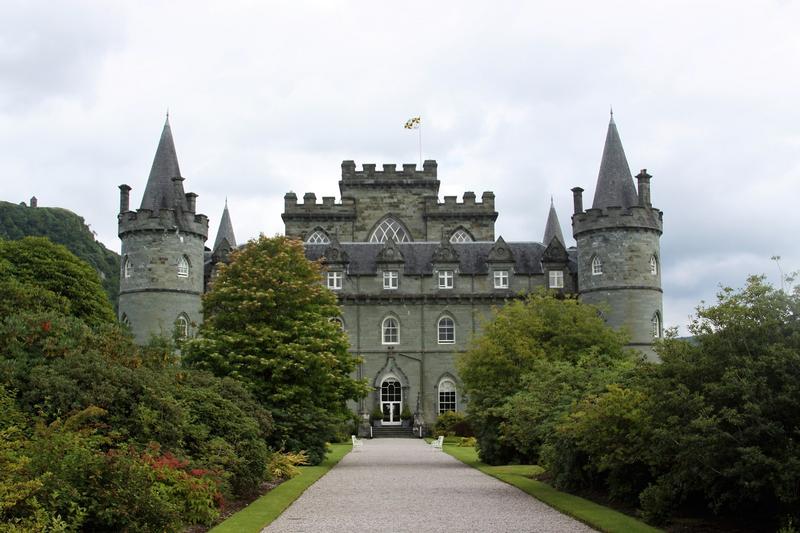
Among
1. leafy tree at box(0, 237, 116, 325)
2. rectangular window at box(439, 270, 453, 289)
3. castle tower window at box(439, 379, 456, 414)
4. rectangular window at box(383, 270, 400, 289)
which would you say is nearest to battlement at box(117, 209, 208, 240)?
rectangular window at box(383, 270, 400, 289)

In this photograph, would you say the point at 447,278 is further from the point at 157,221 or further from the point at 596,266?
the point at 157,221

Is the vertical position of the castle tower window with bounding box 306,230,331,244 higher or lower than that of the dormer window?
higher

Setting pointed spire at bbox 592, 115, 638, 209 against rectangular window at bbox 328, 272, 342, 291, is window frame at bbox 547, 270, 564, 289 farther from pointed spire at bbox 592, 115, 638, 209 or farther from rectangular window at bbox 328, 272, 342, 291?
rectangular window at bbox 328, 272, 342, 291

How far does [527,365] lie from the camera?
3581 cm

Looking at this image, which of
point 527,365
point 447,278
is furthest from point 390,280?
point 527,365

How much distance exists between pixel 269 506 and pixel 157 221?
34957 millimetres

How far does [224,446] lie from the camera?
2095 centimetres

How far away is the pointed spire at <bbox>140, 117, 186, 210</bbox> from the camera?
174ft

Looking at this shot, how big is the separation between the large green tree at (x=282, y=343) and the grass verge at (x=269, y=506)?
2387mm

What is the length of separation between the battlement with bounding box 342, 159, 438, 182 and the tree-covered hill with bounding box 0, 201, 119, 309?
34.6 m

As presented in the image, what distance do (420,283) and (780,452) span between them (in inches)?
1746

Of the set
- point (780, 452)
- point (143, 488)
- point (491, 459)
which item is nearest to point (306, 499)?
point (143, 488)

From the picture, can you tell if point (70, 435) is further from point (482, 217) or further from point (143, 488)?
point (482, 217)

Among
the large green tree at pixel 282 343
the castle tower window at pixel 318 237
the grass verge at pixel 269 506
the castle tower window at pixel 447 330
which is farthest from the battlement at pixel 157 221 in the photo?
the grass verge at pixel 269 506
